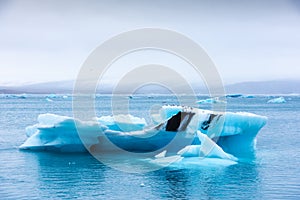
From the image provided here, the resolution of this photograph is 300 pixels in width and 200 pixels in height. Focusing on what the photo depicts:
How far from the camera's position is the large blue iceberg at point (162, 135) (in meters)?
17.8

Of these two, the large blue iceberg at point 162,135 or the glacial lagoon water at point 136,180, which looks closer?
the glacial lagoon water at point 136,180

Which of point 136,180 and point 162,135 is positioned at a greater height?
point 162,135

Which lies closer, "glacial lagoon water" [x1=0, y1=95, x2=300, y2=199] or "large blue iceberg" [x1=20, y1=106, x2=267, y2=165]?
"glacial lagoon water" [x1=0, y1=95, x2=300, y2=199]

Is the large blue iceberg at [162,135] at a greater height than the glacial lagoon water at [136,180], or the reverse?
the large blue iceberg at [162,135]

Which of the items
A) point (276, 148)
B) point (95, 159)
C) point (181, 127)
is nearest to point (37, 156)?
point (95, 159)

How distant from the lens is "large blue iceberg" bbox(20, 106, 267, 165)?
17.8 m

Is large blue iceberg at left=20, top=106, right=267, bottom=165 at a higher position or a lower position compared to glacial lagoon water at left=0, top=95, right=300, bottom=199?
higher

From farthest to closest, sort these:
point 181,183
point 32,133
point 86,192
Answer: point 32,133
point 181,183
point 86,192

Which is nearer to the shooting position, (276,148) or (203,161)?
(203,161)

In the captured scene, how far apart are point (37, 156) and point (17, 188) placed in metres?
5.12

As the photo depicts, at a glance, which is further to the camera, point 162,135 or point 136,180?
point 162,135

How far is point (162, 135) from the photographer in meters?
18.3

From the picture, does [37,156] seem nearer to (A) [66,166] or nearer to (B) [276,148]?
(A) [66,166]

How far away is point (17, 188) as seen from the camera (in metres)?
13.1
